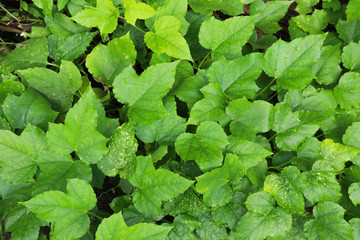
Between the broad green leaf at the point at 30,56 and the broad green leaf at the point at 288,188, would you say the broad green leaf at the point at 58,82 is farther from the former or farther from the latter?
the broad green leaf at the point at 288,188

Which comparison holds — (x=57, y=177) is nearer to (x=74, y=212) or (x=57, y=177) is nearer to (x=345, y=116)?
(x=74, y=212)

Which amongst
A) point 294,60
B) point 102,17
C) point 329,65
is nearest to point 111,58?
point 102,17

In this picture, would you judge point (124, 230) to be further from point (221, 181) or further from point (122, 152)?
point (221, 181)

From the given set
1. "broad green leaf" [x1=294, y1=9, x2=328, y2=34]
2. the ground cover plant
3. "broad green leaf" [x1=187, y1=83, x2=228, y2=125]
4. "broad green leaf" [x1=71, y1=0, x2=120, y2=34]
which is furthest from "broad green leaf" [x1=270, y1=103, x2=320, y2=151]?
"broad green leaf" [x1=71, y1=0, x2=120, y2=34]

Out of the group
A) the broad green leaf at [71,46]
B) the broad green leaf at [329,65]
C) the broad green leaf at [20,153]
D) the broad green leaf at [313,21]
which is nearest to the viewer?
the broad green leaf at [20,153]

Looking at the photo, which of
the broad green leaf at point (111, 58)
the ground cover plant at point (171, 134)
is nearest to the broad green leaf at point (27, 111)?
the ground cover plant at point (171, 134)

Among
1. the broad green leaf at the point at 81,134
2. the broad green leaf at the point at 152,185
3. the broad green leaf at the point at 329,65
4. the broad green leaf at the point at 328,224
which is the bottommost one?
the broad green leaf at the point at 328,224
